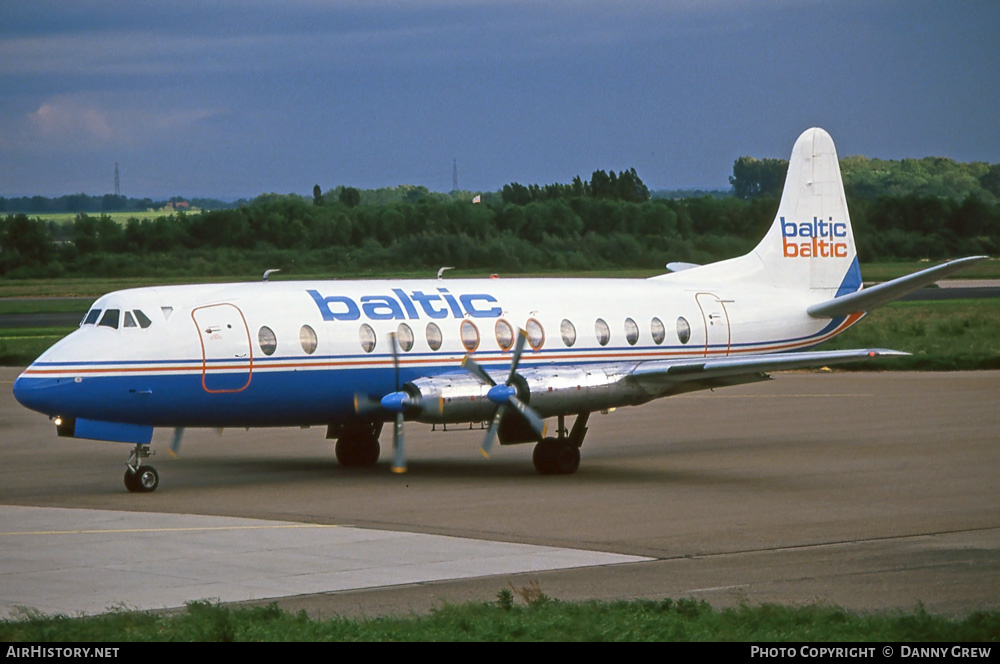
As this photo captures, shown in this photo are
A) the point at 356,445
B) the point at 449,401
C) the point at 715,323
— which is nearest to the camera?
the point at 449,401

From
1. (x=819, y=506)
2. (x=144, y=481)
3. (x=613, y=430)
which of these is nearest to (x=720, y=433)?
(x=613, y=430)

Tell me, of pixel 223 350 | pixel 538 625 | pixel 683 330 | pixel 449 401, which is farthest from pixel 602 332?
pixel 538 625

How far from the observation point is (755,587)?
14398mm

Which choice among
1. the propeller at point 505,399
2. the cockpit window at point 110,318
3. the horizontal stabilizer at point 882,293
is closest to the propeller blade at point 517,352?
the propeller at point 505,399

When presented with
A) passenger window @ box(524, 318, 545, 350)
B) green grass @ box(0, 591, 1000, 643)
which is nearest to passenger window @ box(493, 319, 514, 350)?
passenger window @ box(524, 318, 545, 350)

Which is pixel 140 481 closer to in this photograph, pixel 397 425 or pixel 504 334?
pixel 397 425

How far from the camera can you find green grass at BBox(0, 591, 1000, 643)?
11.2m

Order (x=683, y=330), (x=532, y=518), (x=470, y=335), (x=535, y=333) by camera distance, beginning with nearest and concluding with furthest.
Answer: (x=532, y=518) → (x=470, y=335) → (x=535, y=333) → (x=683, y=330)

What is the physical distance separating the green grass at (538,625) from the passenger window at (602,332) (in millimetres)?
12760

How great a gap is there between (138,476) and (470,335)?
5978 mm

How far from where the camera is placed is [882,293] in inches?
1043

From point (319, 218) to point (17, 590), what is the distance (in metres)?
64.3

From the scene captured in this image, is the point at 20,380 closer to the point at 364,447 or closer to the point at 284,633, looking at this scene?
the point at 364,447

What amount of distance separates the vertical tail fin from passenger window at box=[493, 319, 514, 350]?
6.92 meters
